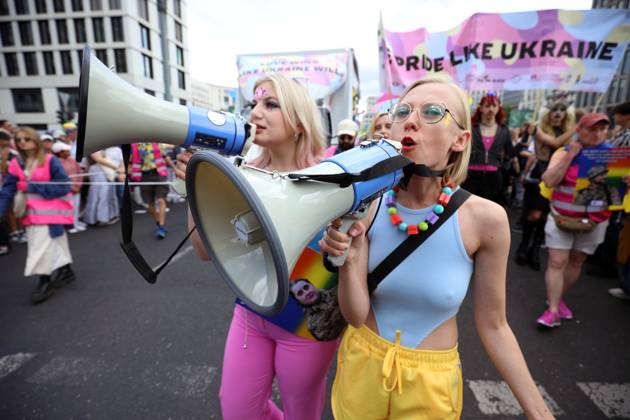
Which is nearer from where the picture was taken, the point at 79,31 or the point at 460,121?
the point at 460,121

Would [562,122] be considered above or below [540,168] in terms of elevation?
above

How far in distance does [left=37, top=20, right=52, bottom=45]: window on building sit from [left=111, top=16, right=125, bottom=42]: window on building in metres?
8.03

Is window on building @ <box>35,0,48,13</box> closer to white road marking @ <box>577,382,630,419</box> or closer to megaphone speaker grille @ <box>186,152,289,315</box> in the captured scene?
megaphone speaker grille @ <box>186,152,289,315</box>

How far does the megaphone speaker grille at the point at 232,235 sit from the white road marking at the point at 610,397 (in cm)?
243

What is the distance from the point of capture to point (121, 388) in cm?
217

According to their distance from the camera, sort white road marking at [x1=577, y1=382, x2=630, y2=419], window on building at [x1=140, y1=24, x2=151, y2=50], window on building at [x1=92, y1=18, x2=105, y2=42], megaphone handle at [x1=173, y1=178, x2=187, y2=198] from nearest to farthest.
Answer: megaphone handle at [x1=173, y1=178, x2=187, y2=198]
white road marking at [x1=577, y1=382, x2=630, y2=419]
window on building at [x1=92, y1=18, x2=105, y2=42]
window on building at [x1=140, y1=24, x2=151, y2=50]

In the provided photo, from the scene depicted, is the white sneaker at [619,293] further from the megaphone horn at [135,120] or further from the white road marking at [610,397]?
the megaphone horn at [135,120]

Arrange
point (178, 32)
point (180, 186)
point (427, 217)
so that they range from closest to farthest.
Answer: point (427, 217), point (180, 186), point (178, 32)

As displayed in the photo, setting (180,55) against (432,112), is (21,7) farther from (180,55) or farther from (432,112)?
(432,112)

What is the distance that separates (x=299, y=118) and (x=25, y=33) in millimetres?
51776

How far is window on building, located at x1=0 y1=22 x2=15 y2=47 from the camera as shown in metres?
36.0

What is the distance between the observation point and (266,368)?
1.38 metres

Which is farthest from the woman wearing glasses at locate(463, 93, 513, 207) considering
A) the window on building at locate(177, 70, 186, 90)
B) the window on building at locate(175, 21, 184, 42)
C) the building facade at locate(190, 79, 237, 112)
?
the building facade at locate(190, 79, 237, 112)

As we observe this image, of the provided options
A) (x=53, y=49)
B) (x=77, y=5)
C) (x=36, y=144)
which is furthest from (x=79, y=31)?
(x=36, y=144)
